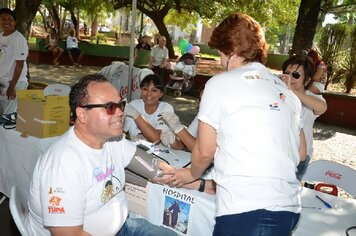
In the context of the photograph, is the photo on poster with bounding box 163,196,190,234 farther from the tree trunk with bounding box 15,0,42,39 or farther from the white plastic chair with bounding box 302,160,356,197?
the tree trunk with bounding box 15,0,42,39

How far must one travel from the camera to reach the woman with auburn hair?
1.44 metres

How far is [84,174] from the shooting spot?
1.64 m

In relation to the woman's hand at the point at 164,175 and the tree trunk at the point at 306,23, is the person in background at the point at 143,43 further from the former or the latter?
the woman's hand at the point at 164,175

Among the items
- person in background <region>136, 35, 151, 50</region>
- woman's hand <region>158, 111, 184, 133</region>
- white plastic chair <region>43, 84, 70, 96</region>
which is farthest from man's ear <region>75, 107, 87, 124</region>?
person in background <region>136, 35, 151, 50</region>

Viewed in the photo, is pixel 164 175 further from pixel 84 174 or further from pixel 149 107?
pixel 149 107

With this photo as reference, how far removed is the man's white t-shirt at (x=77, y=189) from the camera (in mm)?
1549

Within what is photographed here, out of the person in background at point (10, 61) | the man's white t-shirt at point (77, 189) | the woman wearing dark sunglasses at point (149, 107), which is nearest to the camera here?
the man's white t-shirt at point (77, 189)

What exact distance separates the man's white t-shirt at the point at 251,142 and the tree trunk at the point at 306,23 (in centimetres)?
660

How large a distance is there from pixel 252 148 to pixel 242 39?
49 centimetres

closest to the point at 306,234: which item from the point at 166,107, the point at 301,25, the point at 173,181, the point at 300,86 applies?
Answer: the point at 173,181

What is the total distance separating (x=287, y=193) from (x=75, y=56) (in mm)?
14390

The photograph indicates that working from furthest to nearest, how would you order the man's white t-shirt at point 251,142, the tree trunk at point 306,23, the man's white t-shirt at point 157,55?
the man's white t-shirt at point 157,55 < the tree trunk at point 306,23 < the man's white t-shirt at point 251,142

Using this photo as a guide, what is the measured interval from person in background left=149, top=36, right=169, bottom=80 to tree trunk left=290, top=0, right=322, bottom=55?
4072 millimetres

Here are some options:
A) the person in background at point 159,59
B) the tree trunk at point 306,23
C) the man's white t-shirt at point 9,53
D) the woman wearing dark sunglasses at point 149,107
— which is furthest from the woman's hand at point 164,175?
the person in background at point 159,59
